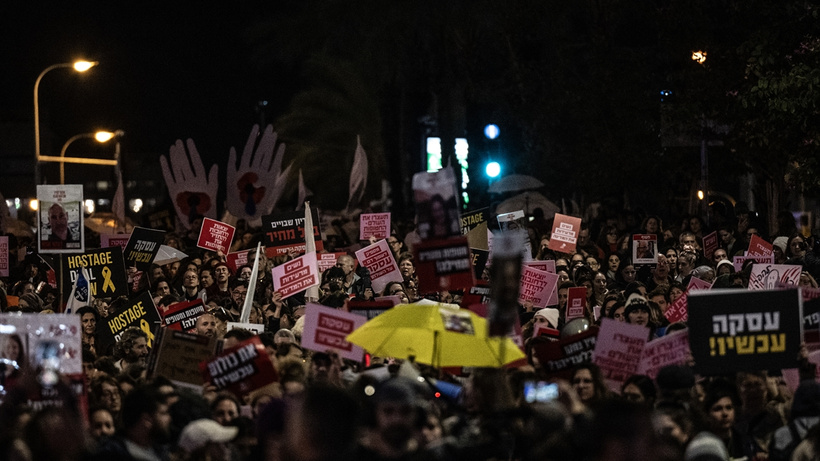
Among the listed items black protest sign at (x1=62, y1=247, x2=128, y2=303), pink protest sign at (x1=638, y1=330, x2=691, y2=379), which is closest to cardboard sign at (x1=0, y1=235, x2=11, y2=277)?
black protest sign at (x1=62, y1=247, x2=128, y2=303)

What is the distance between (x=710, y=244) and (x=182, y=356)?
10100mm

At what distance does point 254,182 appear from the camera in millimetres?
27609

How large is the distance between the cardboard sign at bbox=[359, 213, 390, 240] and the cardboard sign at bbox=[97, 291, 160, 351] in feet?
19.9

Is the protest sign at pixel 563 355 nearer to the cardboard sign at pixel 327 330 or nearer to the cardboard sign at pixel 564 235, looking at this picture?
the cardboard sign at pixel 327 330

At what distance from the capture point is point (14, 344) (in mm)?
8367

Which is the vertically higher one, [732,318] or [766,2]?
[766,2]

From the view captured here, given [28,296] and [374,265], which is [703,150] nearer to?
[374,265]

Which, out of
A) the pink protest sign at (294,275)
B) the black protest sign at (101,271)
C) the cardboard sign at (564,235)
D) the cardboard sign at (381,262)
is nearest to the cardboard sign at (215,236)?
the black protest sign at (101,271)

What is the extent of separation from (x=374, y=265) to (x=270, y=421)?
30.7 feet

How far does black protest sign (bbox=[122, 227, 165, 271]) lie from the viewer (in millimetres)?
16938

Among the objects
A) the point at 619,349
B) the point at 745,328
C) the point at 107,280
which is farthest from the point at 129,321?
the point at 745,328

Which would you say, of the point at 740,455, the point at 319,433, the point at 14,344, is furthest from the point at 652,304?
the point at 319,433

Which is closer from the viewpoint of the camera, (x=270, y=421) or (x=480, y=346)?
(x=270, y=421)

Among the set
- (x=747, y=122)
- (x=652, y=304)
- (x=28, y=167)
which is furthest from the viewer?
(x=28, y=167)
